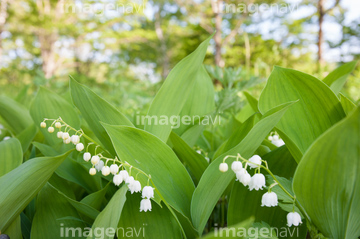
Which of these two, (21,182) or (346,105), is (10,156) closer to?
(21,182)

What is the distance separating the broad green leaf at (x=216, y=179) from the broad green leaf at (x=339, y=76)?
0.48 meters

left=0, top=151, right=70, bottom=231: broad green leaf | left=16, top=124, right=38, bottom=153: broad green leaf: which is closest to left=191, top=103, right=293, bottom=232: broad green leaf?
left=0, top=151, right=70, bottom=231: broad green leaf

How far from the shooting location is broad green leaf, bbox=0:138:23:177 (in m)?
0.63

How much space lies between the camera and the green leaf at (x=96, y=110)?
0.57m

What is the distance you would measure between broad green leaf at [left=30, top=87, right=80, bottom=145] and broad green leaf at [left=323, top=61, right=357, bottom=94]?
791mm

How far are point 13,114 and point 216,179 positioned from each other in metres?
0.92

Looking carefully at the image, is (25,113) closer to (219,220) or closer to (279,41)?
(219,220)

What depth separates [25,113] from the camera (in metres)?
1.08

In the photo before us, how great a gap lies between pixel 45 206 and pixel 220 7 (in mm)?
11983

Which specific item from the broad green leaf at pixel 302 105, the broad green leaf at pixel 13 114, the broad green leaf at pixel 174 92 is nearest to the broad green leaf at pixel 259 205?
the broad green leaf at pixel 302 105

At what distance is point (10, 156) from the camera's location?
2.12 ft

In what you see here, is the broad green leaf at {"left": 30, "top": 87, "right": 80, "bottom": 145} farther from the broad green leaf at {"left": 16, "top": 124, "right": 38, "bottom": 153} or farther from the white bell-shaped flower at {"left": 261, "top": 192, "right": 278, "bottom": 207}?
the white bell-shaped flower at {"left": 261, "top": 192, "right": 278, "bottom": 207}

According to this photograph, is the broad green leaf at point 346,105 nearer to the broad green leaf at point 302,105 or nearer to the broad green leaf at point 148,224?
the broad green leaf at point 302,105

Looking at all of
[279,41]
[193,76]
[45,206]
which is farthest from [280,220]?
[279,41]
